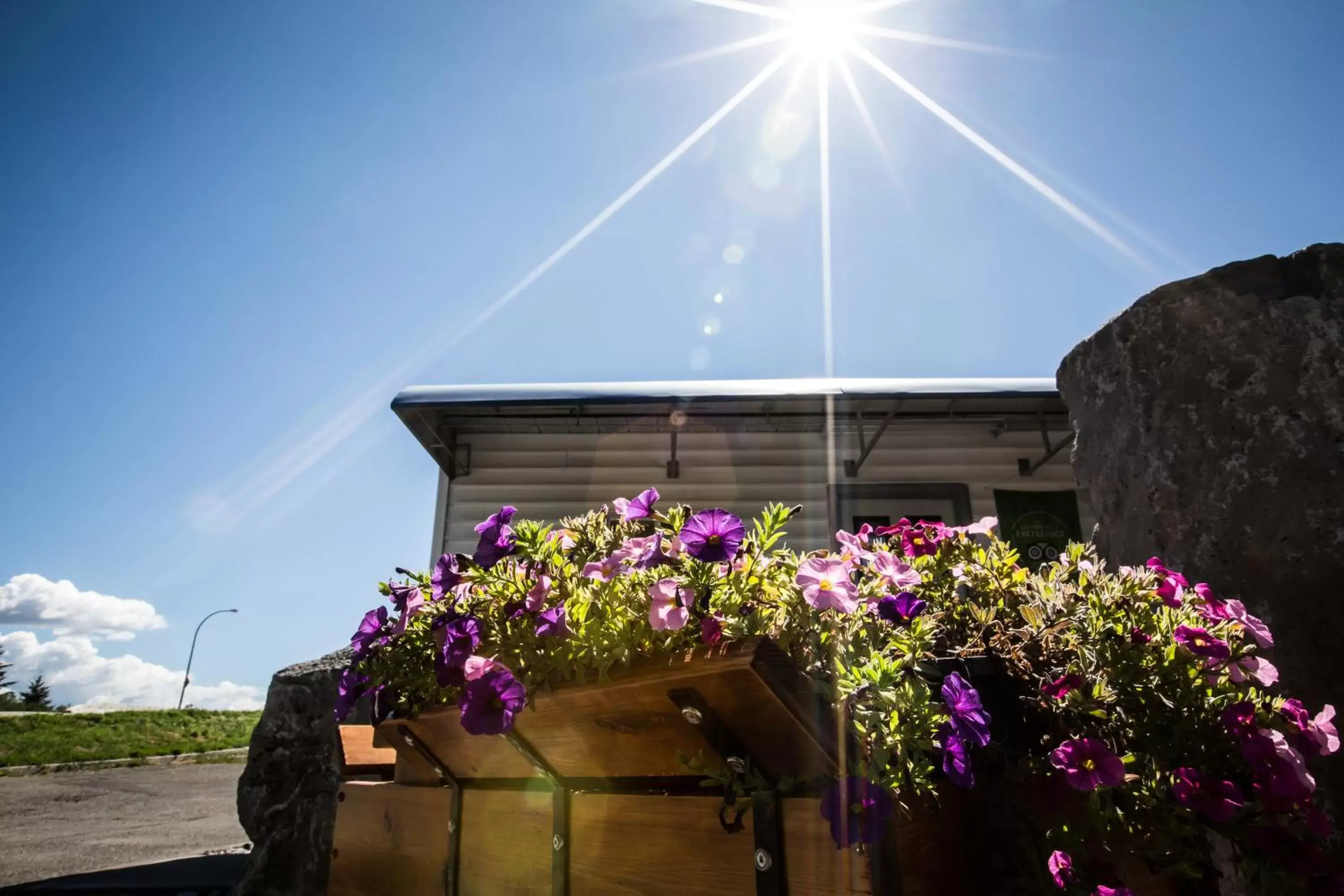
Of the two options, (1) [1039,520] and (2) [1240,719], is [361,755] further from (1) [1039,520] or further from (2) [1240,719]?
(1) [1039,520]

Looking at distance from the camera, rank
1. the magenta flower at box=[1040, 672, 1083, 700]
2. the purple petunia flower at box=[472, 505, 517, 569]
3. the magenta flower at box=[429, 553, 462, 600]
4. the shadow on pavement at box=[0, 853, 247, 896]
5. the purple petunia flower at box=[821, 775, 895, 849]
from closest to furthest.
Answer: the purple petunia flower at box=[821, 775, 895, 849], the magenta flower at box=[1040, 672, 1083, 700], the purple petunia flower at box=[472, 505, 517, 569], the magenta flower at box=[429, 553, 462, 600], the shadow on pavement at box=[0, 853, 247, 896]

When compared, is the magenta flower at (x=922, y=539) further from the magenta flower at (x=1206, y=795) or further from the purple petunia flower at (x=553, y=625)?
the purple petunia flower at (x=553, y=625)

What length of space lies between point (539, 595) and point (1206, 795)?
112 centimetres

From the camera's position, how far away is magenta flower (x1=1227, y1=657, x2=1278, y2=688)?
141cm

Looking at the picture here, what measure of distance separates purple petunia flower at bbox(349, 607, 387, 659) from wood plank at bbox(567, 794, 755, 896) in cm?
61

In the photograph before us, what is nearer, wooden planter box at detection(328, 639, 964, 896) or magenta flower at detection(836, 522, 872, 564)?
wooden planter box at detection(328, 639, 964, 896)

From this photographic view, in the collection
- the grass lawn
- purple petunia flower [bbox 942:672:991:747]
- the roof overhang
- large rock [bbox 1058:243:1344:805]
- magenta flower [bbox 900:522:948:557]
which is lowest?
the grass lawn

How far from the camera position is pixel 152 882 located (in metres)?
5.31

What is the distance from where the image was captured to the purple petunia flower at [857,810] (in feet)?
3.09

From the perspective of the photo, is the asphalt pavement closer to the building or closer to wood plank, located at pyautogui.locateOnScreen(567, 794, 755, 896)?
the building

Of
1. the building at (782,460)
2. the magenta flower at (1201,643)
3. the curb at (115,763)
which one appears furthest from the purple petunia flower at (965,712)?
the curb at (115,763)

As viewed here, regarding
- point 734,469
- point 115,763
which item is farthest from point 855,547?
point 115,763

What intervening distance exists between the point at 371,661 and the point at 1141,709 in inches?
62.2

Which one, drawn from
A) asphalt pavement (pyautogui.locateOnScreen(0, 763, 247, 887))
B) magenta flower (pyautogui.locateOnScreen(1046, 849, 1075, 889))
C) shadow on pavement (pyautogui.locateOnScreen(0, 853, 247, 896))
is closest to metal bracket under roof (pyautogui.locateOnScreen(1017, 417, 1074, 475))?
magenta flower (pyautogui.locateOnScreen(1046, 849, 1075, 889))
